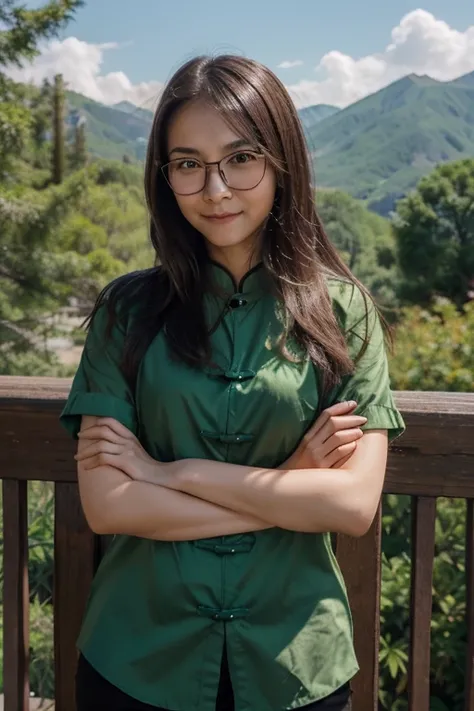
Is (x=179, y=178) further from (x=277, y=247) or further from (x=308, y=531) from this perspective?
(x=308, y=531)

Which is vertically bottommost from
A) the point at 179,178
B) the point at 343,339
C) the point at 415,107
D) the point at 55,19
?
the point at 343,339

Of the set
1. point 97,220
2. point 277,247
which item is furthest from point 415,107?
point 277,247

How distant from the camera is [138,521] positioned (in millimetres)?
1223

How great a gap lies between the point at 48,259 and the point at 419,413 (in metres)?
9.96

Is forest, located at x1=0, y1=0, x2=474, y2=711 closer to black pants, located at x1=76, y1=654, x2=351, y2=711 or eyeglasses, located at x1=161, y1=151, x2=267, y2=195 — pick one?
eyeglasses, located at x1=161, y1=151, x2=267, y2=195

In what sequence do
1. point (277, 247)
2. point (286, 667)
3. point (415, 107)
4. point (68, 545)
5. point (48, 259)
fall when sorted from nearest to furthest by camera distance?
point (286, 667)
point (277, 247)
point (68, 545)
point (48, 259)
point (415, 107)

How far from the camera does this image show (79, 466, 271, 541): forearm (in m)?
1.21

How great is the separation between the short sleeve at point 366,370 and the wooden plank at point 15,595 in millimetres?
653

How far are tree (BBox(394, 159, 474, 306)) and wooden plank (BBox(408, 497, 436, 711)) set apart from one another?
58.4 ft

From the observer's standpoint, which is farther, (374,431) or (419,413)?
(419,413)

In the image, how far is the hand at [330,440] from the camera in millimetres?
1248

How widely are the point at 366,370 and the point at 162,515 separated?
402 mm

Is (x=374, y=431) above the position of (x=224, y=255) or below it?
below

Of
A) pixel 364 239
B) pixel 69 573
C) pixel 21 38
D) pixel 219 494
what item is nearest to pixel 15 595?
pixel 69 573
